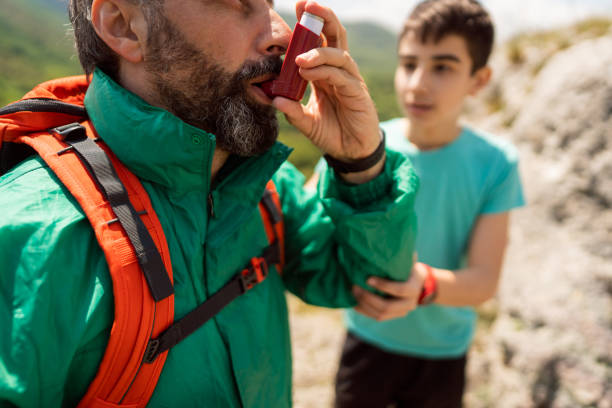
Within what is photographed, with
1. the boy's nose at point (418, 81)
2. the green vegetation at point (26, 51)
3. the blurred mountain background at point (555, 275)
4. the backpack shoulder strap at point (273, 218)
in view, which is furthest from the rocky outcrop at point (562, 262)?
the green vegetation at point (26, 51)

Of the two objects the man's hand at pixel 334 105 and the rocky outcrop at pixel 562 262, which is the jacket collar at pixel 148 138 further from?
the rocky outcrop at pixel 562 262

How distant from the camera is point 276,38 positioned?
143 cm

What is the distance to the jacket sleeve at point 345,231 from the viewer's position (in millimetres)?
1650

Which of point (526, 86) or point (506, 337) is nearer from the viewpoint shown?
point (506, 337)

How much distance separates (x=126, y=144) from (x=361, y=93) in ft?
2.71

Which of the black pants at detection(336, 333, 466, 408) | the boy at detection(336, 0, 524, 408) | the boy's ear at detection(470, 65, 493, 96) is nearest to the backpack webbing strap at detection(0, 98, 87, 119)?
the boy at detection(336, 0, 524, 408)

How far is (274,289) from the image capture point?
5.60ft

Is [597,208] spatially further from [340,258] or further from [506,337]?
[340,258]

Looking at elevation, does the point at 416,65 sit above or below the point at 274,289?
above

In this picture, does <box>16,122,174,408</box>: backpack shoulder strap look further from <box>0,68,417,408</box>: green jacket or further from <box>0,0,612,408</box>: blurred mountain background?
<box>0,0,612,408</box>: blurred mountain background

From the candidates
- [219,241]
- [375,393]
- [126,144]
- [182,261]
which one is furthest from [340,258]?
[375,393]

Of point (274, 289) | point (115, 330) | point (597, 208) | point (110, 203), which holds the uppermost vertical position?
point (110, 203)

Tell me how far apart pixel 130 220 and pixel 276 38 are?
777 millimetres

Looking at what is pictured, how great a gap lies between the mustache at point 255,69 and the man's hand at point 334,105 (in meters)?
0.11
